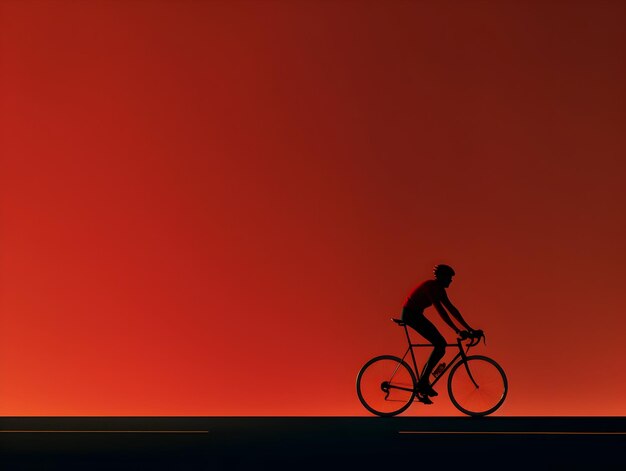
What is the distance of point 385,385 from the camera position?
846cm

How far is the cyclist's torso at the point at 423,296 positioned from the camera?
827 cm

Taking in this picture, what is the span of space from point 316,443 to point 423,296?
2402 millimetres

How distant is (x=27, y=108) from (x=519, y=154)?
618 cm

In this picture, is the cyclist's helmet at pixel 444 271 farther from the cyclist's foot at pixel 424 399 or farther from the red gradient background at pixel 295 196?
the cyclist's foot at pixel 424 399

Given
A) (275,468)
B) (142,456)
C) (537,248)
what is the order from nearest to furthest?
(275,468) → (142,456) → (537,248)

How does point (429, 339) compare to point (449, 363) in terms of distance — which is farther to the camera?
point (449, 363)

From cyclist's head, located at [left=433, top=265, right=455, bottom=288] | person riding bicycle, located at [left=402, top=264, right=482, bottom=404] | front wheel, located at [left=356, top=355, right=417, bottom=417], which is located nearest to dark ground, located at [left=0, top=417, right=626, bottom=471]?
front wheel, located at [left=356, top=355, right=417, bottom=417]

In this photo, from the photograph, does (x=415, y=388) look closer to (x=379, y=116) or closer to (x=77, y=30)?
(x=379, y=116)

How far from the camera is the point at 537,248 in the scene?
9.26m

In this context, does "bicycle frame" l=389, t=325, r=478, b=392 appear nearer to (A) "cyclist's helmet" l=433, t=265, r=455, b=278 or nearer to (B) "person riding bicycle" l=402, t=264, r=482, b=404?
(B) "person riding bicycle" l=402, t=264, r=482, b=404

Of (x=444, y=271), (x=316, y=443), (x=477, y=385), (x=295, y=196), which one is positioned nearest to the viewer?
(x=316, y=443)

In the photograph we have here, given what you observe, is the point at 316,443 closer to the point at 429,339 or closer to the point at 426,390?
the point at 426,390

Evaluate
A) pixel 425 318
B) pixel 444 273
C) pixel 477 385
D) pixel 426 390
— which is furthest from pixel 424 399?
pixel 444 273

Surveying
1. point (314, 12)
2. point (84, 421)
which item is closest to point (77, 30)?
point (314, 12)
